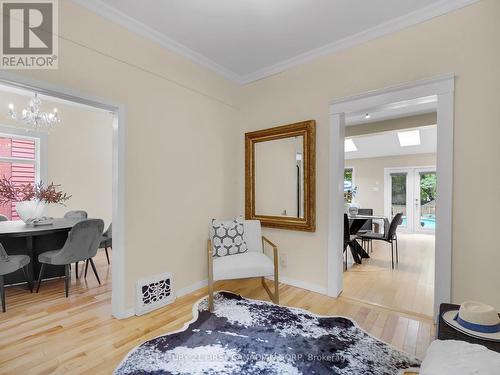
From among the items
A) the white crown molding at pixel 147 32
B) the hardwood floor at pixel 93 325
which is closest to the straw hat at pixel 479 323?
the hardwood floor at pixel 93 325

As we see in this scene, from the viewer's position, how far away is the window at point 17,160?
13.8 feet

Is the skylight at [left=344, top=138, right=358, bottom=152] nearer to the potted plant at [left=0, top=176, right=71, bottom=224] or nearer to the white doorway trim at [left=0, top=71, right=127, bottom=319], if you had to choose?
the white doorway trim at [left=0, top=71, right=127, bottom=319]

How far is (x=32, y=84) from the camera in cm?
179

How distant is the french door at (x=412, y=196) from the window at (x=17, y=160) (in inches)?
359

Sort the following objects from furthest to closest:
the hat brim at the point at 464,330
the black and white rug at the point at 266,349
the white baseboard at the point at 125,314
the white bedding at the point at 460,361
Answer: the white baseboard at the point at 125,314, the black and white rug at the point at 266,349, the hat brim at the point at 464,330, the white bedding at the point at 460,361

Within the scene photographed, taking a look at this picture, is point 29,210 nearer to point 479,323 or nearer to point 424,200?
point 479,323

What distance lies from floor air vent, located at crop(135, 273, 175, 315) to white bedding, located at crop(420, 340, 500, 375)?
2.24m

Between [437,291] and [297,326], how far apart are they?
1259 mm

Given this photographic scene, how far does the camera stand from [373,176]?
326 inches

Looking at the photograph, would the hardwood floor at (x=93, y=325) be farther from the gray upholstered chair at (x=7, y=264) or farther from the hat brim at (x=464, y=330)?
the hat brim at (x=464, y=330)

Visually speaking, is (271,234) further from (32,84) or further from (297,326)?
(32,84)

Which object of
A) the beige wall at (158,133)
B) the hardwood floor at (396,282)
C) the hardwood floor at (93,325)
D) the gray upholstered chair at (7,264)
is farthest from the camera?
the hardwood floor at (396,282)

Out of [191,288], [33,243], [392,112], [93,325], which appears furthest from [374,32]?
[33,243]

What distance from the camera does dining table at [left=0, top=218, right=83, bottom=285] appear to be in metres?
2.88
